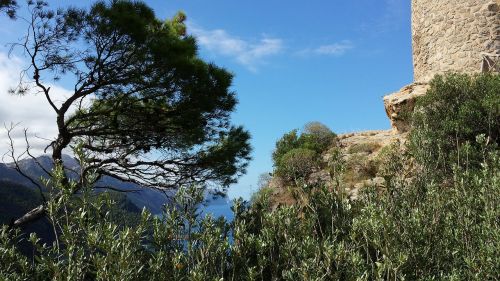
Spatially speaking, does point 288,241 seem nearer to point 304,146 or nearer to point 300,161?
point 300,161

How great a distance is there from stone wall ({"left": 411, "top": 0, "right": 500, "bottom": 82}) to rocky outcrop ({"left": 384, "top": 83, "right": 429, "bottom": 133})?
77 centimetres

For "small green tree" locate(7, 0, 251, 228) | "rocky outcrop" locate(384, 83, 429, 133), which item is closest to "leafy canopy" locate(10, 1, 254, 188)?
"small green tree" locate(7, 0, 251, 228)

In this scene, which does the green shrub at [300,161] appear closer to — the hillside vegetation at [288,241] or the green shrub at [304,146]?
the green shrub at [304,146]

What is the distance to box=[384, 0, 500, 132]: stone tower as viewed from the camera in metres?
13.8

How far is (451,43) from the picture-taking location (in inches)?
562

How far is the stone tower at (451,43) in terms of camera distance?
13.8 metres

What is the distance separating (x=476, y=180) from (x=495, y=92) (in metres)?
7.98

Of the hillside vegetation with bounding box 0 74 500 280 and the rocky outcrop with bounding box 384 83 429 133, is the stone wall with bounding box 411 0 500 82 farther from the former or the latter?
the hillside vegetation with bounding box 0 74 500 280

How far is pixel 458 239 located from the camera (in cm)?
371

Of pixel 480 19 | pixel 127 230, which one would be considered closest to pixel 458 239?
pixel 127 230

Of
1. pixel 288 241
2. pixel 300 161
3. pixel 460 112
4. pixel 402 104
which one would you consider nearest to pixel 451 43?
pixel 402 104

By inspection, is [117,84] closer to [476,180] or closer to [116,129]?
[116,129]

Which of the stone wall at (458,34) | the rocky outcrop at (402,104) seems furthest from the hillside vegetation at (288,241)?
the stone wall at (458,34)

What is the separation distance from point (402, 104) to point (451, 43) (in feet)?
8.94
